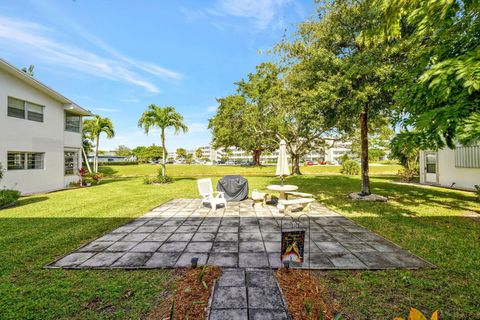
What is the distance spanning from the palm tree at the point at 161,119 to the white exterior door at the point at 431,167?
2000 centimetres

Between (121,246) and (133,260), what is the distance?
94 cm

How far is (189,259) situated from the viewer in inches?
164

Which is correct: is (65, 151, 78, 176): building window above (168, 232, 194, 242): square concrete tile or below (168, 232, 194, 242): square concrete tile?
above

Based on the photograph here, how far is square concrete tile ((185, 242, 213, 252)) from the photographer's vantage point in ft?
15.1

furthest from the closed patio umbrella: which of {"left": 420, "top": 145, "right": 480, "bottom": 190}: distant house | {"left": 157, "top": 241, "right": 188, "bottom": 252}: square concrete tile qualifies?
{"left": 420, "top": 145, "right": 480, "bottom": 190}: distant house

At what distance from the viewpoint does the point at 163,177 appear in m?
17.8

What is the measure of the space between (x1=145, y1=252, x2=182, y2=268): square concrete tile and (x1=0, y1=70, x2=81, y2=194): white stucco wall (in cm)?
1271

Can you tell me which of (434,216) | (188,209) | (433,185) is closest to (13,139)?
(188,209)

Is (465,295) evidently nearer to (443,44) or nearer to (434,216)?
(443,44)

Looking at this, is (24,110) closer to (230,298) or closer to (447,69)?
(230,298)

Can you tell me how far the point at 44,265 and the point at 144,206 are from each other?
201 inches

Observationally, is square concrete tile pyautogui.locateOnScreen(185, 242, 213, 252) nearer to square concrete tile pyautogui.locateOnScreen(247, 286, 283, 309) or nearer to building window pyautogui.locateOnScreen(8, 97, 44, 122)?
square concrete tile pyautogui.locateOnScreen(247, 286, 283, 309)

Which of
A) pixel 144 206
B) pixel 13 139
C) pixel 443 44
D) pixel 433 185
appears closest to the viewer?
pixel 443 44

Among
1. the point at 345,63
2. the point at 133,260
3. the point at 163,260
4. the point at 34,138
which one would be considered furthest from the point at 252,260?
the point at 34,138
